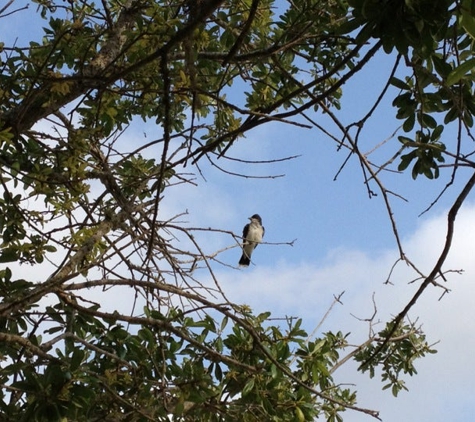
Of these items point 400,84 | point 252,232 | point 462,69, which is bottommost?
point 462,69

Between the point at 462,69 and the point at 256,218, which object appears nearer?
the point at 462,69

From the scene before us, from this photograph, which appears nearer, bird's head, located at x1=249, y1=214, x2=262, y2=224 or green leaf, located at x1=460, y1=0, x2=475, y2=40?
green leaf, located at x1=460, y1=0, x2=475, y2=40

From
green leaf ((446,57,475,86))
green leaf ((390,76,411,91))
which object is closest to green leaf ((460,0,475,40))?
green leaf ((446,57,475,86))

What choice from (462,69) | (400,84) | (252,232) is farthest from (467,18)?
(252,232)

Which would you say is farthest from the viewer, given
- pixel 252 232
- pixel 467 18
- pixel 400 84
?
pixel 252 232

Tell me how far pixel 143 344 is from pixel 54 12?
204 cm

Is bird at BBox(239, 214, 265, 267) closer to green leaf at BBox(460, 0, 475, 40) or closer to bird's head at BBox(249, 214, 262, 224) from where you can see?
bird's head at BBox(249, 214, 262, 224)

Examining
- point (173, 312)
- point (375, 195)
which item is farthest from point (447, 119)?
point (173, 312)

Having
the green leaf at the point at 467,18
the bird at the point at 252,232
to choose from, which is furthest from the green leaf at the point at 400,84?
the bird at the point at 252,232

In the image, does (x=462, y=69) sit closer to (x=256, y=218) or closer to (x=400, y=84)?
(x=400, y=84)

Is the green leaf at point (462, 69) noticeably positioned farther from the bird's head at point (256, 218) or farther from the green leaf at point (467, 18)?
the bird's head at point (256, 218)

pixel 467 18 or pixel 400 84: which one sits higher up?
pixel 400 84

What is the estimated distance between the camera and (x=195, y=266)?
304 cm

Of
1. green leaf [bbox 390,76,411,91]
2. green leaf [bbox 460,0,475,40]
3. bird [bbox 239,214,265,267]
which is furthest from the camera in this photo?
bird [bbox 239,214,265,267]
